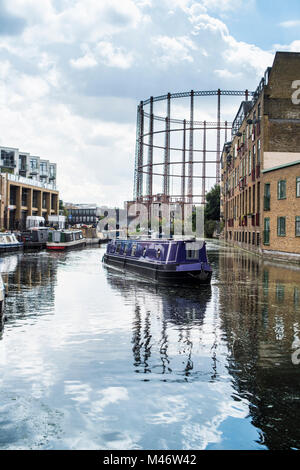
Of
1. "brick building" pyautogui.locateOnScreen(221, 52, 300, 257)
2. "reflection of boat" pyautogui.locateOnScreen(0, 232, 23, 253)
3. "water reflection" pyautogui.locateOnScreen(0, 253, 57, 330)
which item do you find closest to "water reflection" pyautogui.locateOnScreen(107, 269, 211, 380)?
"water reflection" pyautogui.locateOnScreen(0, 253, 57, 330)

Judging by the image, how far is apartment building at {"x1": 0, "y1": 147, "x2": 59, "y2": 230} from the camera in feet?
262

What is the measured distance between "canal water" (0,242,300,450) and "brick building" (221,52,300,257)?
65.8ft

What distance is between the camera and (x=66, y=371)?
820 centimetres

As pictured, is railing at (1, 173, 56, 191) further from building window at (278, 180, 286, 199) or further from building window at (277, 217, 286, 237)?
building window at (277, 217, 286, 237)

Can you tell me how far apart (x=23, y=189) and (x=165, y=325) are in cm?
8416

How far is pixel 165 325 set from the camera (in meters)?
12.2

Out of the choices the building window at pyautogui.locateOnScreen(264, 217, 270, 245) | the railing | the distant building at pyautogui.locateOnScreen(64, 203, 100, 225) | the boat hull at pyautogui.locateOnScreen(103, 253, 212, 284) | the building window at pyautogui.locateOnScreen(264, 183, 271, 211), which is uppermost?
the railing

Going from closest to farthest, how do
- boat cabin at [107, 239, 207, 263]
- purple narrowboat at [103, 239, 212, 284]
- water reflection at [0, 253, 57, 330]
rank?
water reflection at [0, 253, 57, 330], purple narrowboat at [103, 239, 212, 284], boat cabin at [107, 239, 207, 263]

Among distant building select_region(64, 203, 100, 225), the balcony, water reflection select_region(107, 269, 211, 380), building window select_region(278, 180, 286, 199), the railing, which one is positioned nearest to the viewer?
water reflection select_region(107, 269, 211, 380)

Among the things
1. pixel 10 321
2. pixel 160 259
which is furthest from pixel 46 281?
pixel 10 321

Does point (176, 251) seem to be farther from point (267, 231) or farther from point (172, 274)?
point (267, 231)

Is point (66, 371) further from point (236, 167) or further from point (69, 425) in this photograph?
point (236, 167)

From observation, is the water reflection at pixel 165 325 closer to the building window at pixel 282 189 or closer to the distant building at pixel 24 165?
the building window at pixel 282 189

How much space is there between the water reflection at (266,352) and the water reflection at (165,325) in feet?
2.67
